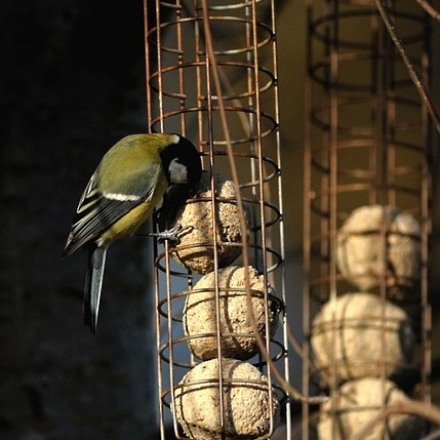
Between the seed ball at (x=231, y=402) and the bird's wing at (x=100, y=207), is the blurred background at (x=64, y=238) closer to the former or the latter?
the bird's wing at (x=100, y=207)

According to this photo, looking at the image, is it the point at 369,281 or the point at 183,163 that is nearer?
the point at 183,163

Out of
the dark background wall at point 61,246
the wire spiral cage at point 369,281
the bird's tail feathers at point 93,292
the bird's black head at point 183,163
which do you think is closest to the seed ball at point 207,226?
the bird's black head at point 183,163

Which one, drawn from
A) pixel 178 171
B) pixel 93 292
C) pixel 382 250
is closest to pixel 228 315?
pixel 178 171

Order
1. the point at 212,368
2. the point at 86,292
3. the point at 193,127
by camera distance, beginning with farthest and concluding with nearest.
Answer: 1. the point at 193,127
2. the point at 86,292
3. the point at 212,368

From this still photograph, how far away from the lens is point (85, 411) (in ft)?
9.66

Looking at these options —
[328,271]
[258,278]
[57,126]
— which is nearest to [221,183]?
[258,278]

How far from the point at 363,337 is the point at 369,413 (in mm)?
237

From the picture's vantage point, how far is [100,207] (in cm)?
294

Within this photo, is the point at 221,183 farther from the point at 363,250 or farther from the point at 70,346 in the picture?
the point at 363,250

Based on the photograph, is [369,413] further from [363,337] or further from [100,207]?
[100,207]

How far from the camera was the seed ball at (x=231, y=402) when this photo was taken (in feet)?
7.63

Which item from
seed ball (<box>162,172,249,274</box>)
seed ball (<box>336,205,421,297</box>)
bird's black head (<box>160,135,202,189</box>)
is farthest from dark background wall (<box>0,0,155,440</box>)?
seed ball (<box>336,205,421,297</box>)

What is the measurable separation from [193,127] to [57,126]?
436mm

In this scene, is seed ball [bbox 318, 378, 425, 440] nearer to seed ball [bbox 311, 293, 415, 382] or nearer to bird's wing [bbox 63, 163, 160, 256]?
seed ball [bbox 311, 293, 415, 382]
